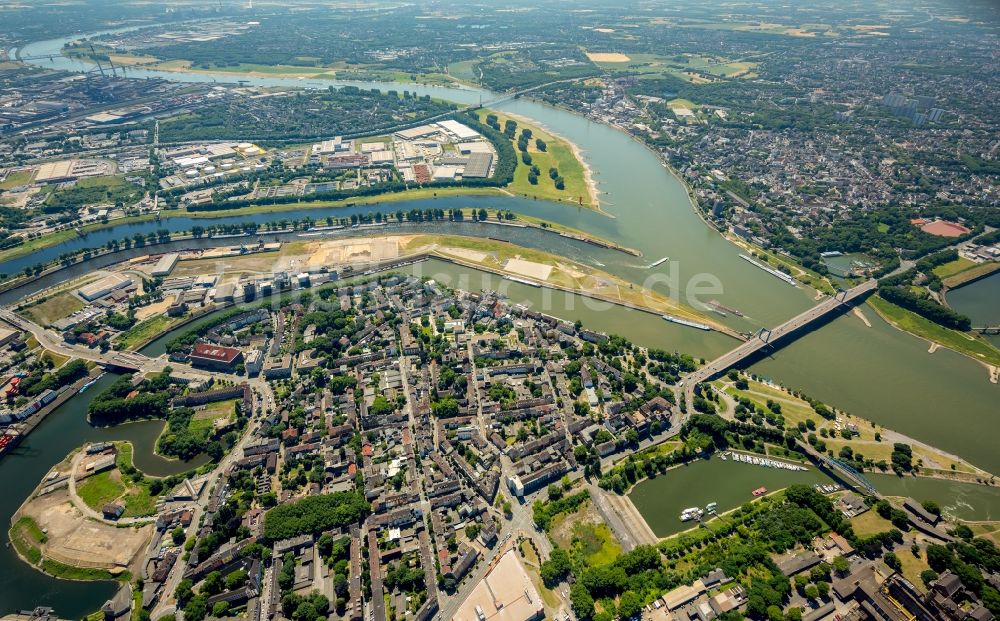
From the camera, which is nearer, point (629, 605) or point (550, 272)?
point (629, 605)

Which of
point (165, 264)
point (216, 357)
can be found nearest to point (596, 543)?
point (216, 357)

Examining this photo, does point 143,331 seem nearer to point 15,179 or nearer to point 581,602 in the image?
point 581,602

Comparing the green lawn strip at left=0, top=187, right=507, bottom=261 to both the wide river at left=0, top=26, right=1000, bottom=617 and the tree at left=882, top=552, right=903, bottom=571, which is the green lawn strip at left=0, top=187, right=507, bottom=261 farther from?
the tree at left=882, top=552, right=903, bottom=571

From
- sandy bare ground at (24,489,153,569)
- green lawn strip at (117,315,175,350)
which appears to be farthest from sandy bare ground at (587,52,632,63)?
sandy bare ground at (24,489,153,569)

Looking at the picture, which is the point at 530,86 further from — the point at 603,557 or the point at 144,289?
the point at 603,557

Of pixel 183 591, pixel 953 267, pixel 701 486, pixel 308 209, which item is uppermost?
pixel 308 209

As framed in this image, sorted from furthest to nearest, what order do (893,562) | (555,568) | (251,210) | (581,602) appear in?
(251,210)
(893,562)
(555,568)
(581,602)

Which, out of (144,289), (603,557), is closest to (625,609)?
(603,557)

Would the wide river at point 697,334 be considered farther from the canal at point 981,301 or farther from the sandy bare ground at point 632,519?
the sandy bare ground at point 632,519

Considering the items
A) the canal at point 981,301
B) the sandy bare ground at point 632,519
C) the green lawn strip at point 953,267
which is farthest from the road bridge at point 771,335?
the sandy bare ground at point 632,519
